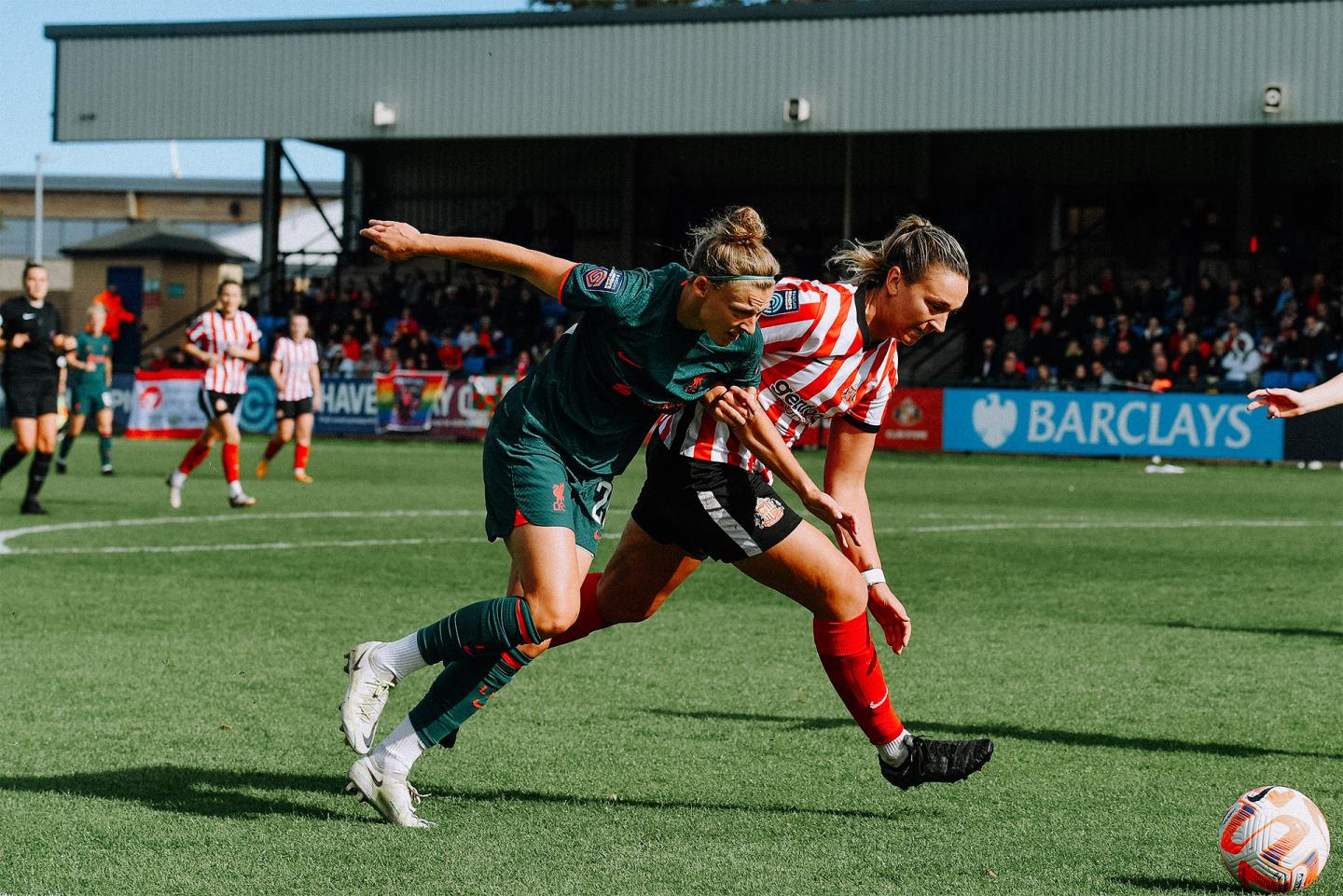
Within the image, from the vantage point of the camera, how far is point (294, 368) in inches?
750

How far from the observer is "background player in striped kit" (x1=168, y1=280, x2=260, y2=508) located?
15.3 metres

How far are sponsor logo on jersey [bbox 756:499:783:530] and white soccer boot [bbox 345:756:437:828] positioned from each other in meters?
1.25

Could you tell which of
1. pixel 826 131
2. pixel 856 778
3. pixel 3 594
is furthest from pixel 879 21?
pixel 856 778

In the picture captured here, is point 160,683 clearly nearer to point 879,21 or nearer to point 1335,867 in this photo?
point 1335,867

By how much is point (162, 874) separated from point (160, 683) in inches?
107

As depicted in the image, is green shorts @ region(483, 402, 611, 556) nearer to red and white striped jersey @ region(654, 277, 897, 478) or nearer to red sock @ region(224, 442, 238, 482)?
red and white striped jersey @ region(654, 277, 897, 478)

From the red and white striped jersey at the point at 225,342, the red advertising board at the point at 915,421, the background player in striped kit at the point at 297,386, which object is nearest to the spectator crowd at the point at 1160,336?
the red advertising board at the point at 915,421

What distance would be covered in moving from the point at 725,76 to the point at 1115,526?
19.3 meters

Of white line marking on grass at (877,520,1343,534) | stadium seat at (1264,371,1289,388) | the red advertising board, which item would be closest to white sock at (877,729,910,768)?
white line marking on grass at (877,520,1343,534)

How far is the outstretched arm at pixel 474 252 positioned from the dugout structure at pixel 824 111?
2672cm

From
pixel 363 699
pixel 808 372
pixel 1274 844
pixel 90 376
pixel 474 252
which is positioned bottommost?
pixel 1274 844

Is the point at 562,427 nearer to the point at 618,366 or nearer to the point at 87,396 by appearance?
the point at 618,366

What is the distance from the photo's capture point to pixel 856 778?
17.4 feet

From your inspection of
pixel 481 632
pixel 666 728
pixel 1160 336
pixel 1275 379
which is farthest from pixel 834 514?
pixel 1160 336
